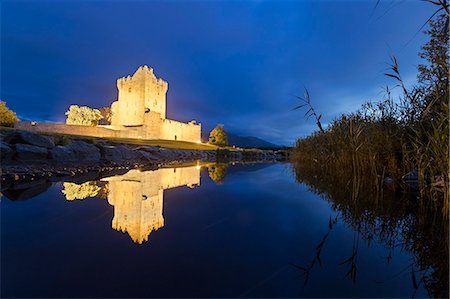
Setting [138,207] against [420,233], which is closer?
[420,233]

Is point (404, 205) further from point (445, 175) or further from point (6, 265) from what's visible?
point (6, 265)

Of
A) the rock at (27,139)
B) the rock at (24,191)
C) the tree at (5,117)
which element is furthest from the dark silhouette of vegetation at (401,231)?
the tree at (5,117)

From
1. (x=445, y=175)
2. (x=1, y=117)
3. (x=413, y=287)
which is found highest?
(x=1, y=117)

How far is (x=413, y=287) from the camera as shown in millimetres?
1120

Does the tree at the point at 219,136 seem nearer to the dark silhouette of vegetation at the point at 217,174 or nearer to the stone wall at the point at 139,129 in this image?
the stone wall at the point at 139,129

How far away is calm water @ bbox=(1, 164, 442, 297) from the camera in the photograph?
1054 mm

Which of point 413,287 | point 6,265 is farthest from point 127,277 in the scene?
point 413,287

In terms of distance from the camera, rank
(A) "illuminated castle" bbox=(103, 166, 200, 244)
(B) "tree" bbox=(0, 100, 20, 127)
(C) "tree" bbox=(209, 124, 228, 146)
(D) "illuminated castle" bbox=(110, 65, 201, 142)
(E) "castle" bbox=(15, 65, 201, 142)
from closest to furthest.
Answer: (A) "illuminated castle" bbox=(103, 166, 200, 244), (B) "tree" bbox=(0, 100, 20, 127), (E) "castle" bbox=(15, 65, 201, 142), (D) "illuminated castle" bbox=(110, 65, 201, 142), (C) "tree" bbox=(209, 124, 228, 146)

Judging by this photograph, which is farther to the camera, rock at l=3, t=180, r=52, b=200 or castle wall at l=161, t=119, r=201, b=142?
castle wall at l=161, t=119, r=201, b=142

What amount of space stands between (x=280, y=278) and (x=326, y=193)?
257 cm

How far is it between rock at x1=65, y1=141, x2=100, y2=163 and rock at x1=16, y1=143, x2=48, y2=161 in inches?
41.7

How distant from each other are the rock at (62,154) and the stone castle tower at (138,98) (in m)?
31.4

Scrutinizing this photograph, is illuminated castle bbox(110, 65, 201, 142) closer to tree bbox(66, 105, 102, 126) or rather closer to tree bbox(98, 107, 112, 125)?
tree bbox(98, 107, 112, 125)

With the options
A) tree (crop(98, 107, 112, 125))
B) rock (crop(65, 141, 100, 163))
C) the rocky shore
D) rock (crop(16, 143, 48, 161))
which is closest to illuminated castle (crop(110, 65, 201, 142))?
tree (crop(98, 107, 112, 125))
